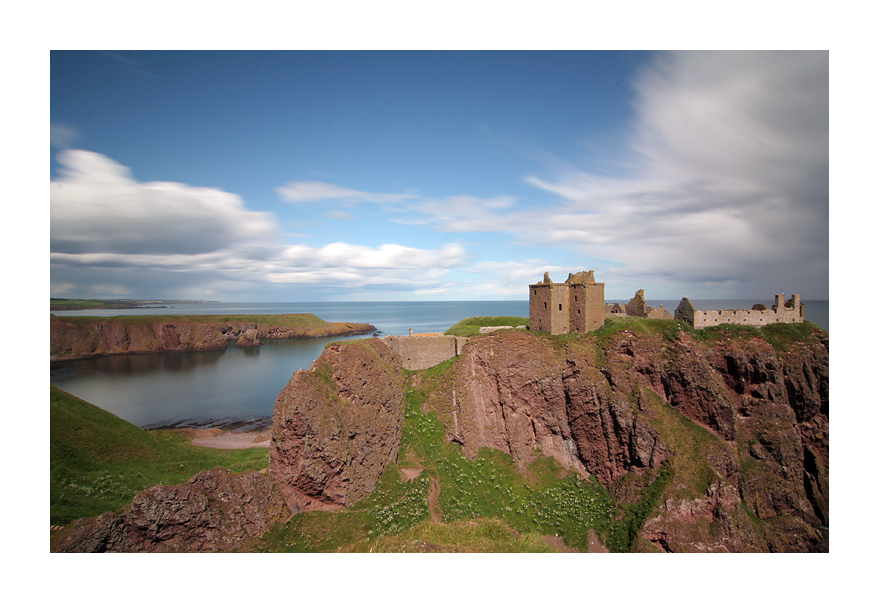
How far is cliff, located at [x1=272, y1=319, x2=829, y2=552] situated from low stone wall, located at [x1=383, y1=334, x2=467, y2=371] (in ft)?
3.57

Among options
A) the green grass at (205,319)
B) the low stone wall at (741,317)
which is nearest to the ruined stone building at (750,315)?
the low stone wall at (741,317)

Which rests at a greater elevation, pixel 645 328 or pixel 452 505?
pixel 645 328

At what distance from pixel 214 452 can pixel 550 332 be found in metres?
32.1

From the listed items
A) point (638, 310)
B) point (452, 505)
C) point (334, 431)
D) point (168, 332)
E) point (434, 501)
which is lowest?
point (452, 505)

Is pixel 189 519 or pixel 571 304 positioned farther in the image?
pixel 571 304

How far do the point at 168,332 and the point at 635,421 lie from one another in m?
109

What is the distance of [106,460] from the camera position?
26.2m

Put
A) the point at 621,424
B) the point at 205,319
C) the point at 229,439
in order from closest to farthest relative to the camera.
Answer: the point at 621,424 < the point at 229,439 < the point at 205,319

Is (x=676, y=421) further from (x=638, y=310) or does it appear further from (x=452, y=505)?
(x=452, y=505)

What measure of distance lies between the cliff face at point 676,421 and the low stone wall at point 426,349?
4.97 ft

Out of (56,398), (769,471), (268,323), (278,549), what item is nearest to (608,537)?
(769,471)

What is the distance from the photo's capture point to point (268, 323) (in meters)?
114

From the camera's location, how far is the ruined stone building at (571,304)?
80.6 feet

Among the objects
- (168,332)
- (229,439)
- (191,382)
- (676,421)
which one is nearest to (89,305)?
(168,332)
